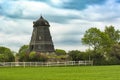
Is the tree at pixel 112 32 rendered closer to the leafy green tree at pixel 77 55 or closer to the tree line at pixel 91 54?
the tree line at pixel 91 54

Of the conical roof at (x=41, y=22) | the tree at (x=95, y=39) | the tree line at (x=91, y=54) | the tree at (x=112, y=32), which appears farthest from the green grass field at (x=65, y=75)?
the tree at (x=112, y=32)

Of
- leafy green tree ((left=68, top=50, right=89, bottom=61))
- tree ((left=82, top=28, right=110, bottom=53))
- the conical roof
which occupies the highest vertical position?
the conical roof

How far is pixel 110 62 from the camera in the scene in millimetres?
75000

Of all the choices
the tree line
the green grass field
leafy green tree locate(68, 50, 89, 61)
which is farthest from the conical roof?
the green grass field

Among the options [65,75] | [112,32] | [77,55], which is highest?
[112,32]

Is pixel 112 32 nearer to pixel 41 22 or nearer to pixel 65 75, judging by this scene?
pixel 41 22

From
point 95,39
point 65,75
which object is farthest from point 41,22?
point 65,75

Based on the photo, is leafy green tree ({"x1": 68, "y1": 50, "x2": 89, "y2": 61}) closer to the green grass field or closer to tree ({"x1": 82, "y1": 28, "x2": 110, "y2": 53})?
tree ({"x1": 82, "y1": 28, "x2": 110, "y2": 53})

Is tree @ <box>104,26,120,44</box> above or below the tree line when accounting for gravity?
above

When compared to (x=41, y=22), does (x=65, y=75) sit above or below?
below

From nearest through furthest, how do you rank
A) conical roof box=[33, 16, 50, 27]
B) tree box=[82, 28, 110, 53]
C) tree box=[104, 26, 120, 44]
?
tree box=[82, 28, 110, 53]
conical roof box=[33, 16, 50, 27]
tree box=[104, 26, 120, 44]

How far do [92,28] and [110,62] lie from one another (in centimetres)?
1541

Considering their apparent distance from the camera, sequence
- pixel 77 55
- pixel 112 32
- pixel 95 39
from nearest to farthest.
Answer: pixel 77 55 → pixel 95 39 → pixel 112 32

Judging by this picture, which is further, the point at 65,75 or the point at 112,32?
the point at 112,32
